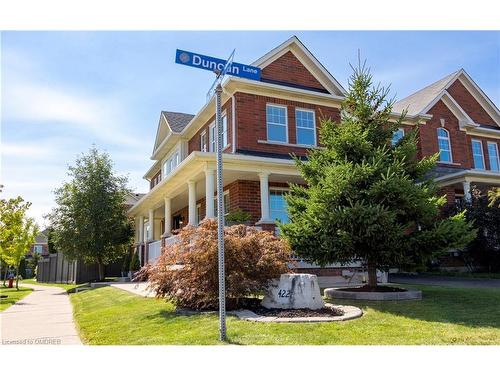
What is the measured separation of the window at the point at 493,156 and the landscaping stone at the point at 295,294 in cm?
1933

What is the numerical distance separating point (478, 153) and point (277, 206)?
528 inches

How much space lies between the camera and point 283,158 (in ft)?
51.9

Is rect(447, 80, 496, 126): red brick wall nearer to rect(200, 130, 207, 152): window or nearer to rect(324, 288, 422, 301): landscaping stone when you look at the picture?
rect(200, 130, 207, 152): window

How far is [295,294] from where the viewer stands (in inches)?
319

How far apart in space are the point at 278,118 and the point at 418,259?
8705 mm

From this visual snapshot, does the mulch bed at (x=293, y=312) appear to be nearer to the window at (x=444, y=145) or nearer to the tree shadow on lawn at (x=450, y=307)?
the tree shadow on lawn at (x=450, y=307)

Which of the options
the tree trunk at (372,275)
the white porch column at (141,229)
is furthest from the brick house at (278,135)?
the tree trunk at (372,275)

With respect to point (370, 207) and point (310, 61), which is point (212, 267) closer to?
point (370, 207)

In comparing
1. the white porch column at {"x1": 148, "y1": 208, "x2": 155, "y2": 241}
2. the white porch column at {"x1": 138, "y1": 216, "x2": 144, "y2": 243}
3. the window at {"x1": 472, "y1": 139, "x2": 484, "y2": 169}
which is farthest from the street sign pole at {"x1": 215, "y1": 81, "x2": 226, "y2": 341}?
the window at {"x1": 472, "y1": 139, "x2": 484, "y2": 169}

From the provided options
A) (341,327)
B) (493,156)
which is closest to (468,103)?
(493,156)

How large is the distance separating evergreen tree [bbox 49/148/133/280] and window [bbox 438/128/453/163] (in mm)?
17448

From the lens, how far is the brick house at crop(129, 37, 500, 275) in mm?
14930

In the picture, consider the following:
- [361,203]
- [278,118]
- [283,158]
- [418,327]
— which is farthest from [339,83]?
[418,327]

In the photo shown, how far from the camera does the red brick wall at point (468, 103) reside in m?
23.4
